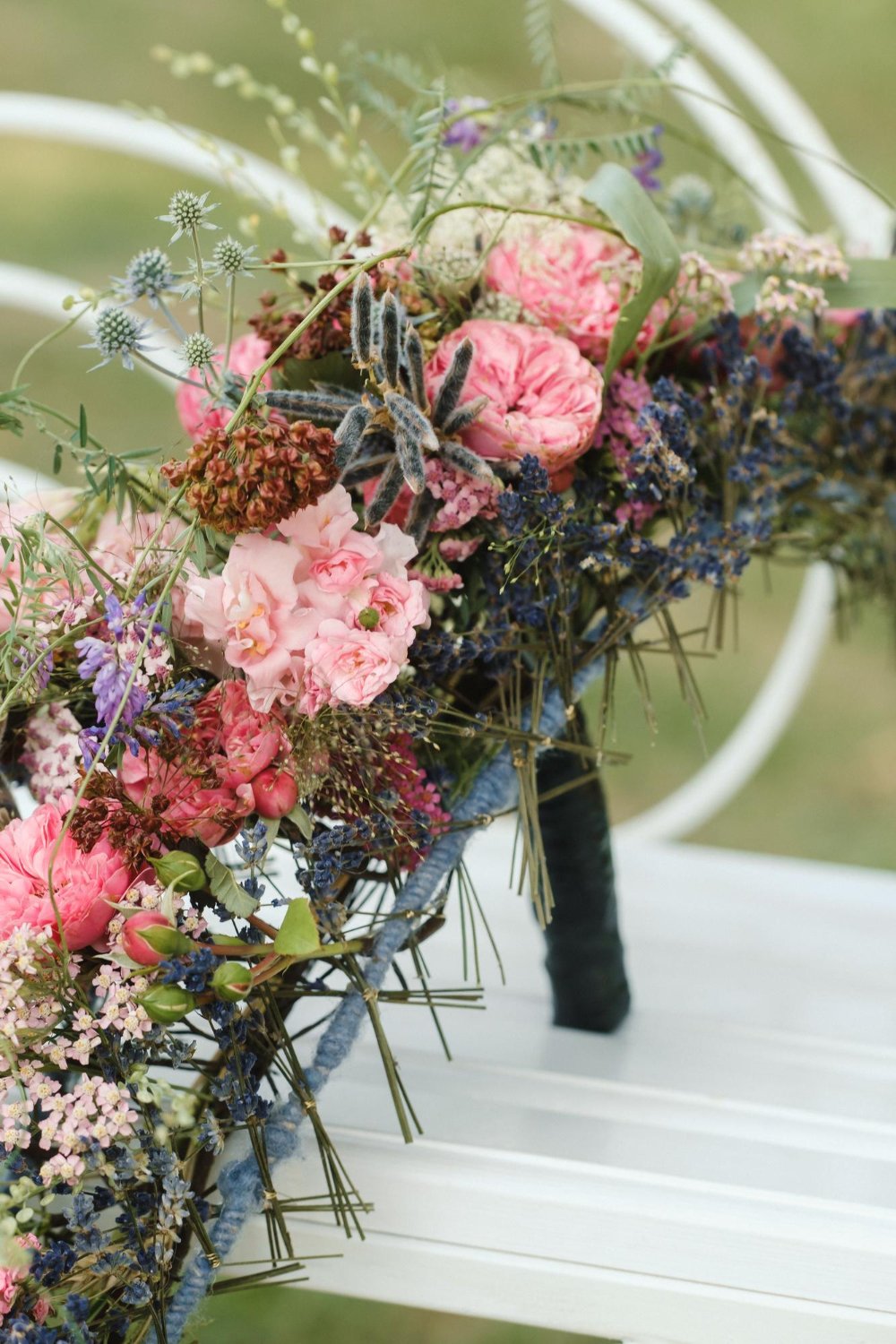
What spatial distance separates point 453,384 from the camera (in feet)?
2.18

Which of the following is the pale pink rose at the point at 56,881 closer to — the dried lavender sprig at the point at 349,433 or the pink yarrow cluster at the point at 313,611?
the pink yarrow cluster at the point at 313,611

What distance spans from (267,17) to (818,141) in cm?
285

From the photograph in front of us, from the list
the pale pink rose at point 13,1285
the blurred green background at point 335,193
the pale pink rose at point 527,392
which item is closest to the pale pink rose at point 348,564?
the pale pink rose at point 527,392

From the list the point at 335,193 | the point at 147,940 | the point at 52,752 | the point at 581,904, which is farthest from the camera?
the point at 335,193

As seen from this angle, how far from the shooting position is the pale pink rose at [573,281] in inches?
30.5

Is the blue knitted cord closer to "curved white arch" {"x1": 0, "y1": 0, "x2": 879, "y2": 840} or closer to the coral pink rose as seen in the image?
the coral pink rose

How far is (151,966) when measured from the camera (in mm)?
589

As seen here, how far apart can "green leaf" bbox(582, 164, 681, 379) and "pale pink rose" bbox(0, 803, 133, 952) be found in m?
0.40

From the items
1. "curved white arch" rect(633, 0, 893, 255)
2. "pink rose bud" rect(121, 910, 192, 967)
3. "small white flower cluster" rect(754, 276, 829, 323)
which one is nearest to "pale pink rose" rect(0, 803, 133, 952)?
"pink rose bud" rect(121, 910, 192, 967)

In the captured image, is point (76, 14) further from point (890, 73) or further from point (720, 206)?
point (720, 206)

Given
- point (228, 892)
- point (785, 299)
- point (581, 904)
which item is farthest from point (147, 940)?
point (785, 299)

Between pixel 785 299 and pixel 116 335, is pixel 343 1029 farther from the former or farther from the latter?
pixel 785 299

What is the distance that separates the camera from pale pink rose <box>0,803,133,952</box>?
0.60m

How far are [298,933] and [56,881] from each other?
0.40 feet
